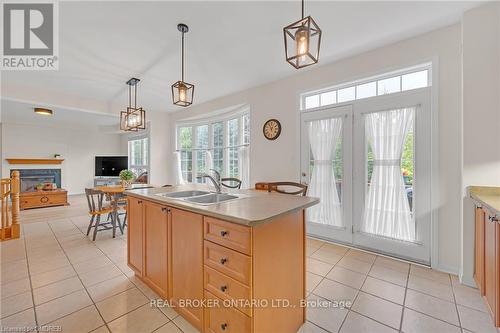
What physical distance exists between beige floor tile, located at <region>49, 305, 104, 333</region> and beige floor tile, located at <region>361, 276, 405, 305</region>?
230cm

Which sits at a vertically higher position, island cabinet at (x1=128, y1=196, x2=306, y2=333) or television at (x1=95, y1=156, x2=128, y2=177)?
television at (x1=95, y1=156, x2=128, y2=177)

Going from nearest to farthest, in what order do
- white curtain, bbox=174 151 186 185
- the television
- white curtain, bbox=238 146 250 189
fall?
white curtain, bbox=238 146 250 189, white curtain, bbox=174 151 186 185, the television

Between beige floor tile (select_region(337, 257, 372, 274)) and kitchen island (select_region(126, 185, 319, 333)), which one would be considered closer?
kitchen island (select_region(126, 185, 319, 333))

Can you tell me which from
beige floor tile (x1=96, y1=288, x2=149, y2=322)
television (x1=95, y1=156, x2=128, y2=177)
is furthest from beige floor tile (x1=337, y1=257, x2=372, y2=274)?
television (x1=95, y1=156, x2=128, y2=177)

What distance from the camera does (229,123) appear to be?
5148 mm

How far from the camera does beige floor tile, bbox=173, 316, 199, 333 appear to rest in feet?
5.02

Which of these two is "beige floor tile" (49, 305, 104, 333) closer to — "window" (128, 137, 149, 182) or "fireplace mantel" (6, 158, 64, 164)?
"window" (128, 137, 149, 182)

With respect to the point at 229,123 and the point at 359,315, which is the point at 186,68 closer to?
the point at 229,123

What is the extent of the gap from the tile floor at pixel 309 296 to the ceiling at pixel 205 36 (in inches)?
106

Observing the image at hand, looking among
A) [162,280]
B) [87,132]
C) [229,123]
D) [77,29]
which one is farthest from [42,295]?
[87,132]

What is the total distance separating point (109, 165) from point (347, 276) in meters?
8.74

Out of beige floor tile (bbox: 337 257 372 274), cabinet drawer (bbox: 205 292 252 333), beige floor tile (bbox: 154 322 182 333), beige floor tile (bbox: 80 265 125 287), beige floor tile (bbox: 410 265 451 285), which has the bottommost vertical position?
beige floor tile (bbox: 154 322 182 333)

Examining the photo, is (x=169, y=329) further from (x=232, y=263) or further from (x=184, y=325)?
(x=232, y=263)

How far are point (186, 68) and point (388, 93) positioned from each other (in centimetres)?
290
